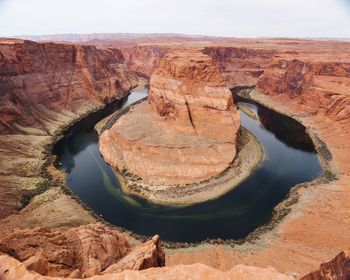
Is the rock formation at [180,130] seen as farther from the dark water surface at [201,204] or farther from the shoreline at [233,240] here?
the shoreline at [233,240]

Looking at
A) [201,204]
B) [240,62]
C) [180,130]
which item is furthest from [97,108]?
[240,62]

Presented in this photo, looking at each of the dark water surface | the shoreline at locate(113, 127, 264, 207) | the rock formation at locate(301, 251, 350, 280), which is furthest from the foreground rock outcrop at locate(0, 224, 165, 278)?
the shoreline at locate(113, 127, 264, 207)

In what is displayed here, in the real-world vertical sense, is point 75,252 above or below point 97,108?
above

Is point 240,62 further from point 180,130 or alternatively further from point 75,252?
point 75,252

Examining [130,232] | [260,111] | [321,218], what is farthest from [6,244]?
[260,111]

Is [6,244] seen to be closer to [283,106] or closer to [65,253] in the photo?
[65,253]

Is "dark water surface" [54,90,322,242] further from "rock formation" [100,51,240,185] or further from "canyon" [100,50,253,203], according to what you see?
"rock formation" [100,51,240,185]
